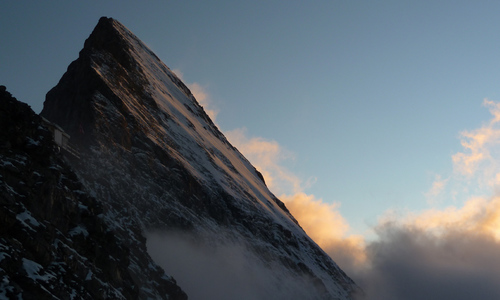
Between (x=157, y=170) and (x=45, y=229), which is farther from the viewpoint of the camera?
(x=157, y=170)

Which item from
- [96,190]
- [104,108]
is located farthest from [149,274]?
[104,108]

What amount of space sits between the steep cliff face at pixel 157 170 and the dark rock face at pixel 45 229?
10975mm

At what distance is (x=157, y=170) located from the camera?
63219mm

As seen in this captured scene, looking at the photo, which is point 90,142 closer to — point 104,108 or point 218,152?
point 104,108

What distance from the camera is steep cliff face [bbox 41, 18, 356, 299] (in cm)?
5603

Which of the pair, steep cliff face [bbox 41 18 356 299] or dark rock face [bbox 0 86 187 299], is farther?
steep cliff face [bbox 41 18 356 299]

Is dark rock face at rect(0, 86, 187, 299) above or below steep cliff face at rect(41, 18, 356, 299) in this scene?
below

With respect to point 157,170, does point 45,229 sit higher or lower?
lower

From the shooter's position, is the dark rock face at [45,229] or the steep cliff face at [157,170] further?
the steep cliff face at [157,170]

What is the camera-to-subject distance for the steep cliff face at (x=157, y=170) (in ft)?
184

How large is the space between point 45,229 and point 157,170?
113 feet

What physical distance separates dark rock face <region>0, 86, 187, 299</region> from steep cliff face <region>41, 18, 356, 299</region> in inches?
432

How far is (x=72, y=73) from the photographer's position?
69125 millimetres

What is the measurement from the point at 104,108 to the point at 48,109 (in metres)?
7.61
